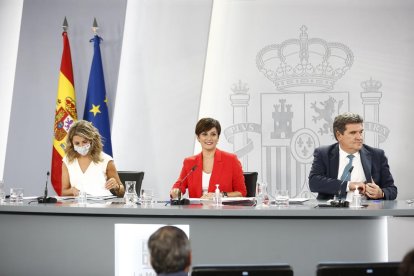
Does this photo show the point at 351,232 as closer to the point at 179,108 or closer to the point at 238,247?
the point at 238,247

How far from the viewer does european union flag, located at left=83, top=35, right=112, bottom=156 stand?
229 inches

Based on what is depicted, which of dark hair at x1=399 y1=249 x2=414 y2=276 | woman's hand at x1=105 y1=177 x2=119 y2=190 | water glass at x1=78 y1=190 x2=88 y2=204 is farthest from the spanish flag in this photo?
dark hair at x1=399 y1=249 x2=414 y2=276

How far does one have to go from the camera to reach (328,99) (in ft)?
18.7

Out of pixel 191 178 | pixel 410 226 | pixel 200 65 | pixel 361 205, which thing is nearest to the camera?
pixel 410 226

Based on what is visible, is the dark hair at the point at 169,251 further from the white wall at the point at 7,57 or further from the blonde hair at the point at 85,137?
the white wall at the point at 7,57

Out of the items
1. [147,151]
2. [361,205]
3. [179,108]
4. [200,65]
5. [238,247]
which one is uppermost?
[200,65]

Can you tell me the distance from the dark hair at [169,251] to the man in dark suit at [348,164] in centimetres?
218

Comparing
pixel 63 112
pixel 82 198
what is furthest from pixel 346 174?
pixel 63 112

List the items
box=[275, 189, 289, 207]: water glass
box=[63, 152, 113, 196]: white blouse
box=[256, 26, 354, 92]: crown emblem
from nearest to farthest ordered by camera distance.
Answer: box=[275, 189, 289, 207]: water glass < box=[63, 152, 113, 196]: white blouse < box=[256, 26, 354, 92]: crown emblem

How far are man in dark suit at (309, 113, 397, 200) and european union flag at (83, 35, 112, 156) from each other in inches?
89.0

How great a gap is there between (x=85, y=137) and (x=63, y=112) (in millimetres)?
1472

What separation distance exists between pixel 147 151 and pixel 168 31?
1.15 m

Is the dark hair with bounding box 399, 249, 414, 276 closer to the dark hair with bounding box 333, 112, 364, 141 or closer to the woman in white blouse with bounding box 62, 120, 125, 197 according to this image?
the dark hair with bounding box 333, 112, 364, 141

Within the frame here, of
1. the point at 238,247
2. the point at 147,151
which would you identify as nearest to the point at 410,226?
the point at 238,247
